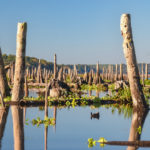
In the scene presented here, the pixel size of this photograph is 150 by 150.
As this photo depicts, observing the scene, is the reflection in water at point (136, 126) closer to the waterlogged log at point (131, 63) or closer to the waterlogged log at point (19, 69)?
the waterlogged log at point (131, 63)

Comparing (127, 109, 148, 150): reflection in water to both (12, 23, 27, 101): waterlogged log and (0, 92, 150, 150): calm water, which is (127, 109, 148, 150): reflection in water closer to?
(0, 92, 150, 150): calm water

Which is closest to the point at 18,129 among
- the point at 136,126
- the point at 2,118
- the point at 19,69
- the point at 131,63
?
the point at 2,118

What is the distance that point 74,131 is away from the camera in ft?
33.2

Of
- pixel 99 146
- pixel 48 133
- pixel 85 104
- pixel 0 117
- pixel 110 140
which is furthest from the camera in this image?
pixel 85 104

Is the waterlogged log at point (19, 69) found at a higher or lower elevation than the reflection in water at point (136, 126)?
higher

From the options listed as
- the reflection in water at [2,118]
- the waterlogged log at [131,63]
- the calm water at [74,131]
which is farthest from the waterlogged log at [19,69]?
the waterlogged log at [131,63]

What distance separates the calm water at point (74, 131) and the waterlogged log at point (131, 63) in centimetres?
174

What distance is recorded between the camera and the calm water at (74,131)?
26.1ft

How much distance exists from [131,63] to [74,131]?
6.08 meters

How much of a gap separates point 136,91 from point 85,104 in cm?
344

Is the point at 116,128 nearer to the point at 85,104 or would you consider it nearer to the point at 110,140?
the point at 110,140

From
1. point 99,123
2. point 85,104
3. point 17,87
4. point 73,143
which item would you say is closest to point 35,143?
point 73,143

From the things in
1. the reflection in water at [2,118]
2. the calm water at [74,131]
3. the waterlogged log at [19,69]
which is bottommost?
the calm water at [74,131]

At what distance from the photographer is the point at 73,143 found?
8203 millimetres
